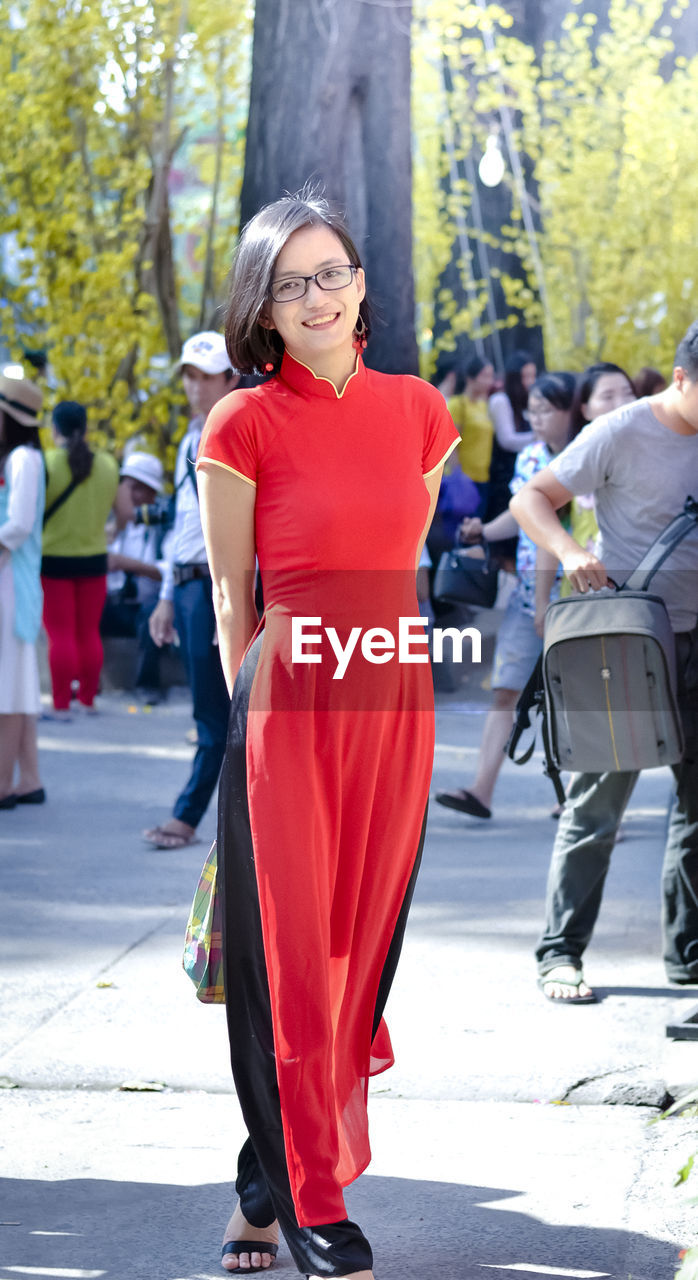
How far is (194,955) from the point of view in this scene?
3.35 m

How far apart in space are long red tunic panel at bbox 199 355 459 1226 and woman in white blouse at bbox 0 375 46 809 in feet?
16.4

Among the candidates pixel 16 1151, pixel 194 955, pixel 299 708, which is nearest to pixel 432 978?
pixel 16 1151

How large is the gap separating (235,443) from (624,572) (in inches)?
83.1

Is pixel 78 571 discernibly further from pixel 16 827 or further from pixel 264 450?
pixel 264 450

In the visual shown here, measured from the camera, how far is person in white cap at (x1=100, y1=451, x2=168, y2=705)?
39.2 feet

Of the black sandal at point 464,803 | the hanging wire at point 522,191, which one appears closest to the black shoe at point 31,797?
the black sandal at point 464,803

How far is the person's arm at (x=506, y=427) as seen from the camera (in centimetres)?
1342

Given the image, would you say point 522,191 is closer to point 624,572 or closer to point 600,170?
point 600,170

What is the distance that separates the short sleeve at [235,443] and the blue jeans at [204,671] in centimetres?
380

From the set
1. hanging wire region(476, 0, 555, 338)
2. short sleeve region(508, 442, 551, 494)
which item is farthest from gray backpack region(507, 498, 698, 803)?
hanging wire region(476, 0, 555, 338)

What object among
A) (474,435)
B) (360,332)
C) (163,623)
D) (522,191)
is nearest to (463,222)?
(522,191)

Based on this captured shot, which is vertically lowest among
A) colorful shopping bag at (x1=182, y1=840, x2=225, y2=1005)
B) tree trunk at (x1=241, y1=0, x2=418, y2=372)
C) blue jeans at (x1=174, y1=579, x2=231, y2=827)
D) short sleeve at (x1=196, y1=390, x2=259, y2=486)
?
colorful shopping bag at (x1=182, y1=840, x2=225, y2=1005)

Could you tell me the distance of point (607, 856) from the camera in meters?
5.11

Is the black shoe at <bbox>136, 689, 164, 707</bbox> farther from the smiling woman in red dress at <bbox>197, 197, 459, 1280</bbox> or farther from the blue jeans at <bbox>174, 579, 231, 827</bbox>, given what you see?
the smiling woman in red dress at <bbox>197, 197, 459, 1280</bbox>
